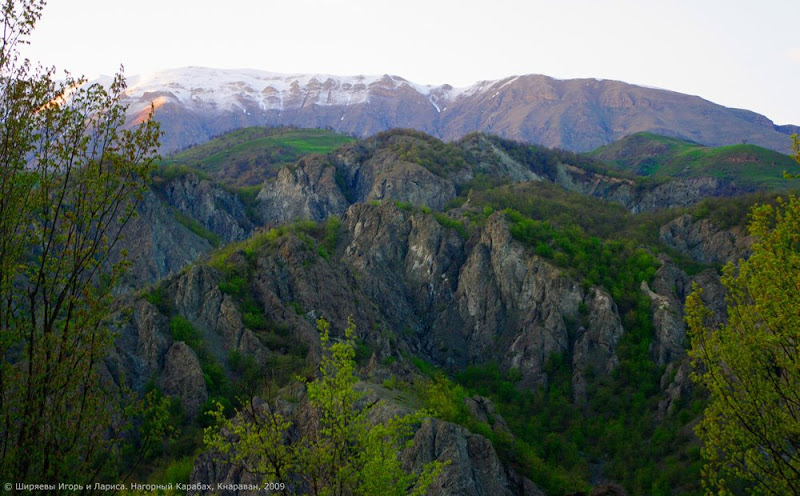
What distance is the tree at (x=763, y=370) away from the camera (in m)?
15.7

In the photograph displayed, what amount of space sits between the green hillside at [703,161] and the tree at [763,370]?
4613 inches

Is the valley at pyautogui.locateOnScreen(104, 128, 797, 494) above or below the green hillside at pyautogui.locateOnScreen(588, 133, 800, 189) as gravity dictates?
below

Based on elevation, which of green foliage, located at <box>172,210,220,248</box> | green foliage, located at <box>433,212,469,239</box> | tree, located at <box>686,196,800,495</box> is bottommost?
green foliage, located at <box>172,210,220,248</box>

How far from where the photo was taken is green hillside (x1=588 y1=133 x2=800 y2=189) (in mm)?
134375

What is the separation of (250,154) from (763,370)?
529 feet

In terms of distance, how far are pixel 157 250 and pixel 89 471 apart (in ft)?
265

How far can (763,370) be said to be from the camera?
16.8 m

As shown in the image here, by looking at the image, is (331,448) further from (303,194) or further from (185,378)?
(303,194)

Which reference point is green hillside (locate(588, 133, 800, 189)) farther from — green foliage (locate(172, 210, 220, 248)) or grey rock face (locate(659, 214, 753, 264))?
green foliage (locate(172, 210, 220, 248))

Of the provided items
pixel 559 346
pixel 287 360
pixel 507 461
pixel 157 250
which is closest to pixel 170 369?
pixel 287 360

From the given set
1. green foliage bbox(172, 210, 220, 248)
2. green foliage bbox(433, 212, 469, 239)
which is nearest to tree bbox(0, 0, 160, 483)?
green foliage bbox(433, 212, 469, 239)

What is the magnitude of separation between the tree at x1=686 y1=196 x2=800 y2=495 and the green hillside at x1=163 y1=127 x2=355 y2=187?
137 meters

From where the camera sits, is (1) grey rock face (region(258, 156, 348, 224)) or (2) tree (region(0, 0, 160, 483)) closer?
(2) tree (region(0, 0, 160, 483))

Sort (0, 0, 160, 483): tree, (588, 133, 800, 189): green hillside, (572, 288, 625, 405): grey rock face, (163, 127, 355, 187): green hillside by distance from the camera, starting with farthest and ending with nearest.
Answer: (163, 127, 355, 187): green hillside < (588, 133, 800, 189): green hillside < (572, 288, 625, 405): grey rock face < (0, 0, 160, 483): tree
